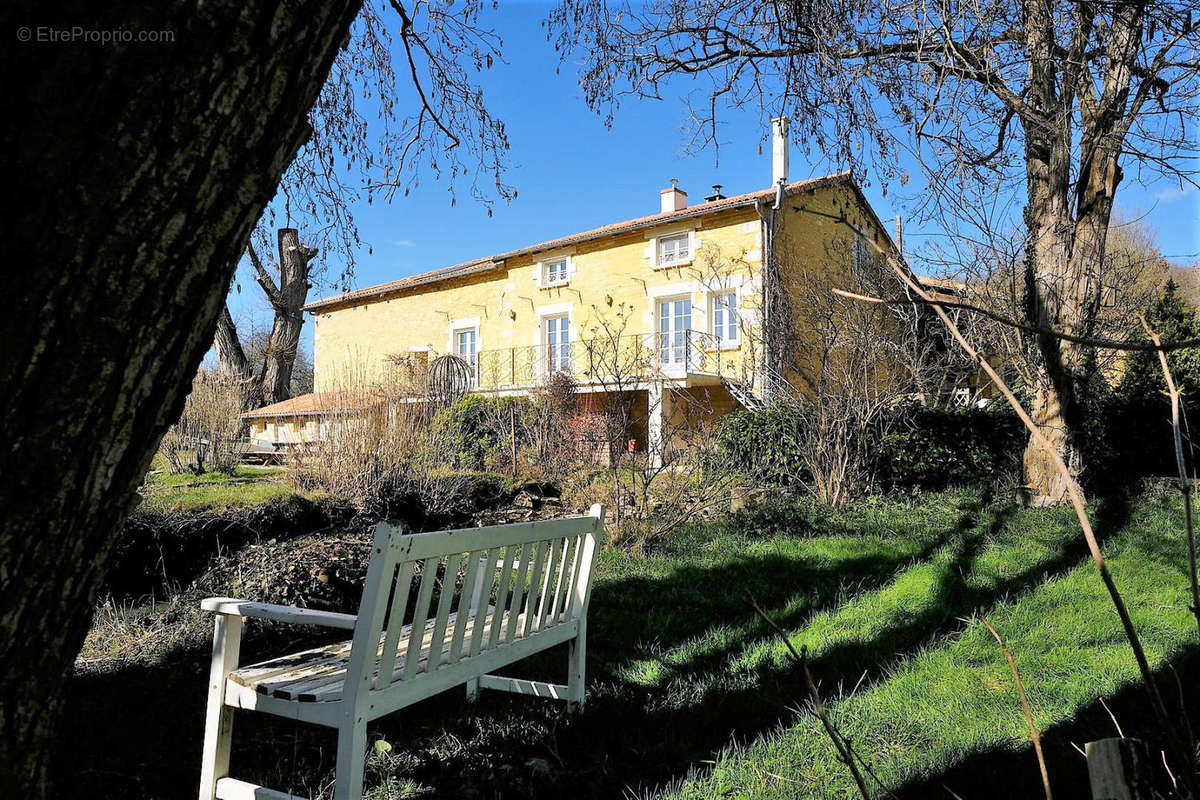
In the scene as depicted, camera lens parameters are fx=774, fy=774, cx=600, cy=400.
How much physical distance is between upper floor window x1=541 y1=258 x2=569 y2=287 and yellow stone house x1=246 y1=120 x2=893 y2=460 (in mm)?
27

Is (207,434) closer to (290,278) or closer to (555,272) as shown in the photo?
(290,278)

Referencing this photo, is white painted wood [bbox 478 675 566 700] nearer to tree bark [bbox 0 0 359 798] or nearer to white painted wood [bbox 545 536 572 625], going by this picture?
white painted wood [bbox 545 536 572 625]

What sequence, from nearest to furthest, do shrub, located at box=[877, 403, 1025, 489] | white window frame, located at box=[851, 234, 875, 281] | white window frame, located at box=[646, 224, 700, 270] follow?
1. shrub, located at box=[877, 403, 1025, 489]
2. white window frame, located at box=[851, 234, 875, 281]
3. white window frame, located at box=[646, 224, 700, 270]

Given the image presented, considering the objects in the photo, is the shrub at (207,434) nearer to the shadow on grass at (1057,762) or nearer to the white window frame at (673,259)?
the white window frame at (673,259)

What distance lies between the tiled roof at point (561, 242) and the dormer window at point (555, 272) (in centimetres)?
42

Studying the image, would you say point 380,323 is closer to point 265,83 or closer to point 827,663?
point 827,663

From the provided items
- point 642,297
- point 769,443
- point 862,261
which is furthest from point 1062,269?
point 642,297

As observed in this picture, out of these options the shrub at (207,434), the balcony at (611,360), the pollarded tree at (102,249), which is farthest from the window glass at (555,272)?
the pollarded tree at (102,249)

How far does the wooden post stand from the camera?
2.57ft

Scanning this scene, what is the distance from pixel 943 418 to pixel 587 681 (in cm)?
812

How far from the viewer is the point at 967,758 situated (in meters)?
2.87

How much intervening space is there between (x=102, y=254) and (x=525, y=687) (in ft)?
10.2

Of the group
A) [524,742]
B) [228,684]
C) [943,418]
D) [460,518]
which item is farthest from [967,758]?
[943,418]

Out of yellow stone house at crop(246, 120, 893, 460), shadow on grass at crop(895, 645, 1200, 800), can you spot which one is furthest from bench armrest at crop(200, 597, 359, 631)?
A: yellow stone house at crop(246, 120, 893, 460)
